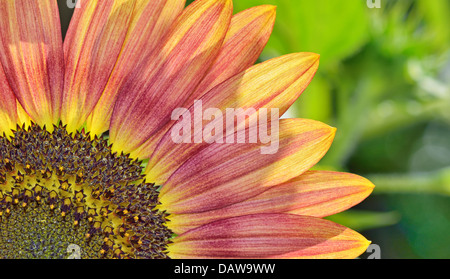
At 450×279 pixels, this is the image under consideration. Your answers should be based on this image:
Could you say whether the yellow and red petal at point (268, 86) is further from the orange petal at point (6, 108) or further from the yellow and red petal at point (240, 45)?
the orange petal at point (6, 108)

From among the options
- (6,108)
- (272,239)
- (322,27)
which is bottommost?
(272,239)

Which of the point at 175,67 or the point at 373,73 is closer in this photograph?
the point at 175,67

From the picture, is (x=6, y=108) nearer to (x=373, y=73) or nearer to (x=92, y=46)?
(x=92, y=46)

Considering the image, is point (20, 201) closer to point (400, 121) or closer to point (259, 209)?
point (259, 209)

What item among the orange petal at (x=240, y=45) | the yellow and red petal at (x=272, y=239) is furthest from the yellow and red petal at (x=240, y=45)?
the yellow and red petal at (x=272, y=239)

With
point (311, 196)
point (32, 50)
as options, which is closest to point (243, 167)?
point (311, 196)

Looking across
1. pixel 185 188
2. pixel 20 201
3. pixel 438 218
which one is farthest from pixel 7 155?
pixel 438 218
